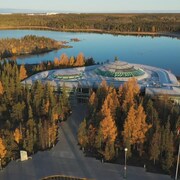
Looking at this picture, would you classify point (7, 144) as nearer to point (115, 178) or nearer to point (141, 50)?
point (115, 178)

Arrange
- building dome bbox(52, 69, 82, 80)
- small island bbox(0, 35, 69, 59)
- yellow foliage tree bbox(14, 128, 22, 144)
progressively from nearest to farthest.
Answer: yellow foliage tree bbox(14, 128, 22, 144), building dome bbox(52, 69, 82, 80), small island bbox(0, 35, 69, 59)

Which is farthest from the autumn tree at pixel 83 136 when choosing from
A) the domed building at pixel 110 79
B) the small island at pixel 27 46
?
the small island at pixel 27 46

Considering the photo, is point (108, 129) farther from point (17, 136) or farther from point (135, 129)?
point (17, 136)

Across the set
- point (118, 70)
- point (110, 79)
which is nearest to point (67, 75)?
point (110, 79)

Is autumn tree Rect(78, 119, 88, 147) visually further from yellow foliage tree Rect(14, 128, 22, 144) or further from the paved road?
yellow foliage tree Rect(14, 128, 22, 144)

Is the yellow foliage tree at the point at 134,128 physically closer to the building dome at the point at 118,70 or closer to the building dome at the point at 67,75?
the building dome at the point at 118,70

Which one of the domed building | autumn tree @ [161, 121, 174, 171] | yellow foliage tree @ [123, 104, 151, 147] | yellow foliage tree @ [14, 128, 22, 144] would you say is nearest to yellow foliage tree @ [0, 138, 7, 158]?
yellow foliage tree @ [14, 128, 22, 144]
